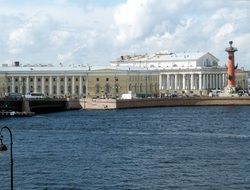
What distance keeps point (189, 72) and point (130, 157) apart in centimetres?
6801

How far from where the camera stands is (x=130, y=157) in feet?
94.1

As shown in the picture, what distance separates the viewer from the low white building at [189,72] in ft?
315

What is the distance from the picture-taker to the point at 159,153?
2977cm

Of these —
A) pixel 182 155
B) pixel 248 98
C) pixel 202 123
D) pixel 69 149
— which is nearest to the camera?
pixel 182 155

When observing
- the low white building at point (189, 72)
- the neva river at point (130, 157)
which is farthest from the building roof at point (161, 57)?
the neva river at point (130, 157)

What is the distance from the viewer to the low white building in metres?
95.9

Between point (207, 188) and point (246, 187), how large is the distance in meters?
1.11

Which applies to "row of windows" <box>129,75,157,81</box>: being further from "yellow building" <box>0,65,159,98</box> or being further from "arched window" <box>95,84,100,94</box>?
"arched window" <box>95,84,100,94</box>

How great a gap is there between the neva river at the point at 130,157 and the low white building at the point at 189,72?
167 feet

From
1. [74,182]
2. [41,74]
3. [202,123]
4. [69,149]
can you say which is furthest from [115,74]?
[74,182]

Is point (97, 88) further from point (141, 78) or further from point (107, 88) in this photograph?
point (141, 78)

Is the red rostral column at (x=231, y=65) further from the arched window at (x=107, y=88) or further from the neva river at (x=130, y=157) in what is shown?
the neva river at (x=130, y=157)

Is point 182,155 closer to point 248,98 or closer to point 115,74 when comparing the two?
point 248,98

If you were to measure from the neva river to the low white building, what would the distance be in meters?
50.8
